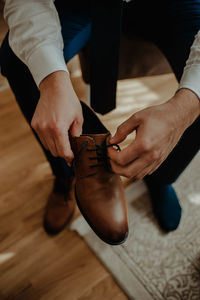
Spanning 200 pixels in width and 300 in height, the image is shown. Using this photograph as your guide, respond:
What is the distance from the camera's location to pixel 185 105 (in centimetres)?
58

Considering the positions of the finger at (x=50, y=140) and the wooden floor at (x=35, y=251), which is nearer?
the finger at (x=50, y=140)

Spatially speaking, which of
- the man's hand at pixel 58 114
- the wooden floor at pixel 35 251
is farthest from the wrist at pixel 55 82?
the wooden floor at pixel 35 251

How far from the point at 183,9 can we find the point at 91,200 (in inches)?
26.4

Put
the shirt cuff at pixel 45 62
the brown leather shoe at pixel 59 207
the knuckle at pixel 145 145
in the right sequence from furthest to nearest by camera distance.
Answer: the brown leather shoe at pixel 59 207 < the shirt cuff at pixel 45 62 < the knuckle at pixel 145 145

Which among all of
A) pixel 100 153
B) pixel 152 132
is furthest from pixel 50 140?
pixel 152 132

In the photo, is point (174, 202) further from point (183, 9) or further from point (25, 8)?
point (25, 8)

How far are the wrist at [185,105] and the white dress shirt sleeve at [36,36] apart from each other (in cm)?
30

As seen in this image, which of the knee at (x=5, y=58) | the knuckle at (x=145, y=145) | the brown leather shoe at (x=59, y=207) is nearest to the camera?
the knuckle at (x=145, y=145)

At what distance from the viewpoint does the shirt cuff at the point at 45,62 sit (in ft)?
2.05

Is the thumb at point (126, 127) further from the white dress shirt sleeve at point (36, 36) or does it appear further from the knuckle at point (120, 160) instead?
the white dress shirt sleeve at point (36, 36)

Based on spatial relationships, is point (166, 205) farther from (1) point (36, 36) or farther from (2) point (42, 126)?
(1) point (36, 36)

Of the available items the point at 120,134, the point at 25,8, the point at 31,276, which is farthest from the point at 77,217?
the point at 25,8

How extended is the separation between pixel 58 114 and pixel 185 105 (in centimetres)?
30

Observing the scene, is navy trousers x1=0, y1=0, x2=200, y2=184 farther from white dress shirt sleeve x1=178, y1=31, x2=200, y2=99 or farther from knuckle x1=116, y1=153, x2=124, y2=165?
knuckle x1=116, y1=153, x2=124, y2=165
